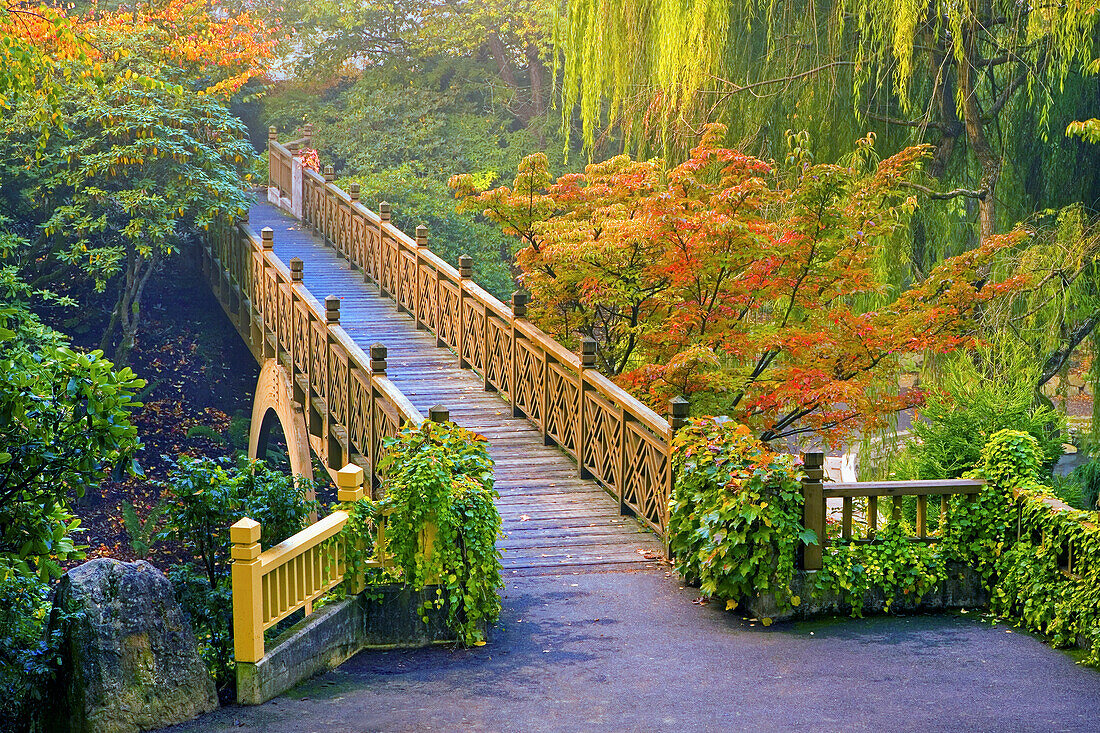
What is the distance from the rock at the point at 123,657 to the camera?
6348mm

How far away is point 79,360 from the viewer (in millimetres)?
6531

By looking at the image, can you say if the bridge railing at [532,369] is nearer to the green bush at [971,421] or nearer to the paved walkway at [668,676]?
the paved walkway at [668,676]

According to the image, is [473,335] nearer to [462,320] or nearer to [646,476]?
[462,320]

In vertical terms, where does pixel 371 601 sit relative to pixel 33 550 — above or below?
below

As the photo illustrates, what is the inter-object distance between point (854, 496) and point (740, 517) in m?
0.98

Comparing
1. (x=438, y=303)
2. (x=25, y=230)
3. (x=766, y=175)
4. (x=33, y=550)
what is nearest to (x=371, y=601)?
(x=33, y=550)

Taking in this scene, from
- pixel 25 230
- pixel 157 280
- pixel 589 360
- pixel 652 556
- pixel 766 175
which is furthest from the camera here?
pixel 157 280

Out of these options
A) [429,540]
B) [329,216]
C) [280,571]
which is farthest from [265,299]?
[280,571]

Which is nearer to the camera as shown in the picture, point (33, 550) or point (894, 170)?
point (33, 550)

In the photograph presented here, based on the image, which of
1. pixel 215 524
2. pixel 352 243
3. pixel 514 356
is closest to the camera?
pixel 215 524

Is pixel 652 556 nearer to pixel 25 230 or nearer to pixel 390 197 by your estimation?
pixel 25 230

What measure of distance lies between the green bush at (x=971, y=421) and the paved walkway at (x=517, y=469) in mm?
2536

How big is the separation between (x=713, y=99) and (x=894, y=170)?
303 centimetres

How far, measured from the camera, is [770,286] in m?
12.4
